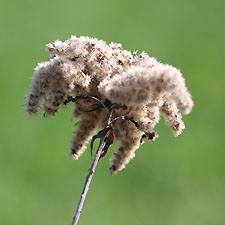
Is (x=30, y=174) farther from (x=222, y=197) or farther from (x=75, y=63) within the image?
(x=75, y=63)

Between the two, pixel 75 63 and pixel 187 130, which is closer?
pixel 75 63

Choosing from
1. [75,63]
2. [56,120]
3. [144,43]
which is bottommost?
[75,63]

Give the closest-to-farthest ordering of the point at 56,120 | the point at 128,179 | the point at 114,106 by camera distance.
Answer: the point at 114,106, the point at 128,179, the point at 56,120

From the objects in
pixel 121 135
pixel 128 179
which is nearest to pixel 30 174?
pixel 128 179

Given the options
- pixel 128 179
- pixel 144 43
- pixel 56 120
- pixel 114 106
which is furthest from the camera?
pixel 144 43
